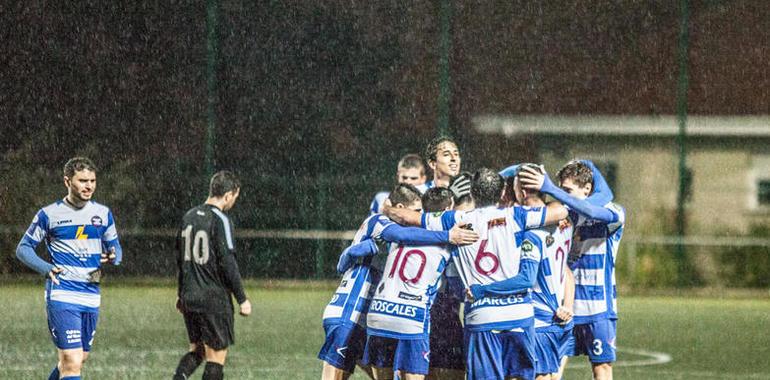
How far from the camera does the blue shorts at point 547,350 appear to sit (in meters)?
7.86

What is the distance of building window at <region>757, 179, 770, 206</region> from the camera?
27.6m

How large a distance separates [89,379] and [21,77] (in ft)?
54.8

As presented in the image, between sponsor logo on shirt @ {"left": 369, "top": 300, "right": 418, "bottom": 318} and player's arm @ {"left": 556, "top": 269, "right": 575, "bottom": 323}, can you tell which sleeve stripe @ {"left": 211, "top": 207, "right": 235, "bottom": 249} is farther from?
player's arm @ {"left": 556, "top": 269, "right": 575, "bottom": 323}

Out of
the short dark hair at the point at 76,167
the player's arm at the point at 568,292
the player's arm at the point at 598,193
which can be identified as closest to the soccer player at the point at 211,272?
the short dark hair at the point at 76,167

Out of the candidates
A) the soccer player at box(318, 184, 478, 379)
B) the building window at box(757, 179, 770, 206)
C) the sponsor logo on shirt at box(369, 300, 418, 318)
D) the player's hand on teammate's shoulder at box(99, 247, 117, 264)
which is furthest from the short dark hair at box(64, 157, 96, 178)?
the building window at box(757, 179, 770, 206)

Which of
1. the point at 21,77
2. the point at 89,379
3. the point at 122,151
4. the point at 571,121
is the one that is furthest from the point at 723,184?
the point at 89,379

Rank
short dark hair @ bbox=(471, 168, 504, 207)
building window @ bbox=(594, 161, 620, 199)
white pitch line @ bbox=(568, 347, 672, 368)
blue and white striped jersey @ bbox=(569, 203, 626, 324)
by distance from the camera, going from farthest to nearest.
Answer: building window @ bbox=(594, 161, 620, 199) → white pitch line @ bbox=(568, 347, 672, 368) → blue and white striped jersey @ bbox=(569, 203, 626, 324) → short dark hair @ bbox=(471, 168, 504, 207)

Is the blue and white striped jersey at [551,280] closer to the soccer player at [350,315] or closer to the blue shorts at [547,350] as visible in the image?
the blue shorts at [547,350]

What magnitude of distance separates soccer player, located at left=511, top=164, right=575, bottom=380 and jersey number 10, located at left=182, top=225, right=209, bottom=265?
2.11 meters

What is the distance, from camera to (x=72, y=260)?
8812 mm

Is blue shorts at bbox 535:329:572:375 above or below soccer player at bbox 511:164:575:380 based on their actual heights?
below

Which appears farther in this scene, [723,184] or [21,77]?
[723,184]

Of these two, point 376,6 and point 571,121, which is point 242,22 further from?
point 571,121

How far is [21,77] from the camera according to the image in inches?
1013
